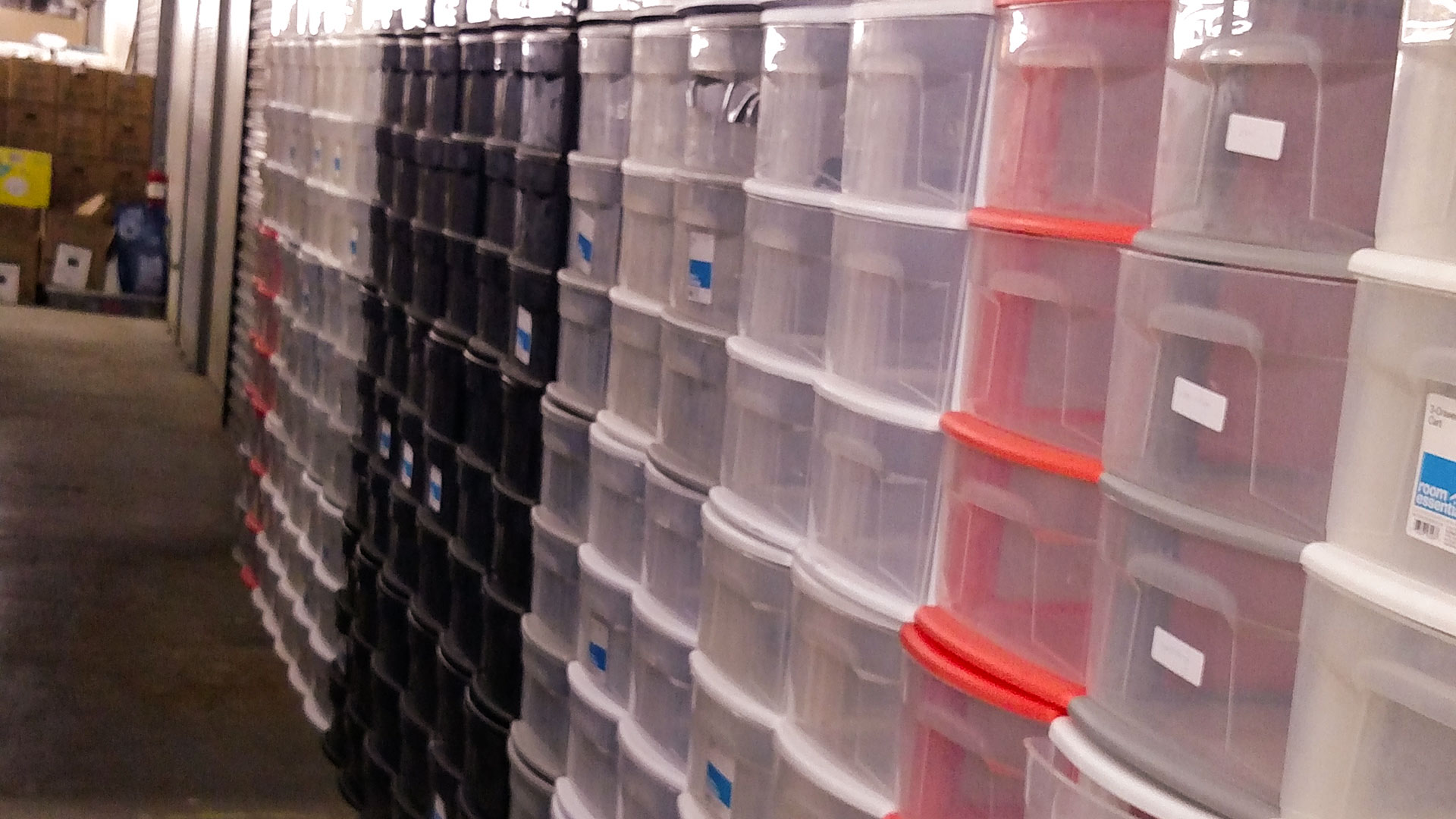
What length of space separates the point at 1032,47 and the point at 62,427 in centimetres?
636

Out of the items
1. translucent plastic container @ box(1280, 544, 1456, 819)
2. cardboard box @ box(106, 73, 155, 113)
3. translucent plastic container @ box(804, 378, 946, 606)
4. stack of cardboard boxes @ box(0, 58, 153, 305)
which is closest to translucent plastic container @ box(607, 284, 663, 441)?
translucent plastic container @ box(804, 378, 946, 606)

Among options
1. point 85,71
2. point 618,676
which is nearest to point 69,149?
point 85,71

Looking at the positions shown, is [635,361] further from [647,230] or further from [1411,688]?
[1411,688]

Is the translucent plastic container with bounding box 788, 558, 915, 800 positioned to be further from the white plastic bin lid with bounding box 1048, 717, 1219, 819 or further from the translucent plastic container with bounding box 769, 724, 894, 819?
the white plastic bin lid with bounding box 1048, 717, 1219, 819

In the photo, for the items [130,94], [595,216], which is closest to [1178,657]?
[595,216]

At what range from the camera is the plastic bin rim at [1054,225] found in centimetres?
138

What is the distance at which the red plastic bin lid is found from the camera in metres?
1.45

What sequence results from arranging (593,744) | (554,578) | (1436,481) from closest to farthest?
(1436,481), (593,744), (554,578)

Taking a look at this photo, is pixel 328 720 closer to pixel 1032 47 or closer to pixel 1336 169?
pixel 1032 47

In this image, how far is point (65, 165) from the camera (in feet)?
35.2

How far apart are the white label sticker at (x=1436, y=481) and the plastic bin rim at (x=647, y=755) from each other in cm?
128

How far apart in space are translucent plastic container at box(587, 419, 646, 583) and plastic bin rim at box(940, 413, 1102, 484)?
83 centimetres

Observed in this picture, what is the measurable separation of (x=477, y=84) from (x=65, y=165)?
8539mm

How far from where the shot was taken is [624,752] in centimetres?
230
